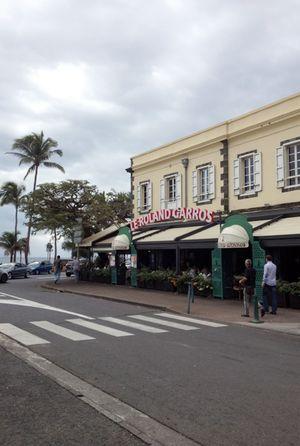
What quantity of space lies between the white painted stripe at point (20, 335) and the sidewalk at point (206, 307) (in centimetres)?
529

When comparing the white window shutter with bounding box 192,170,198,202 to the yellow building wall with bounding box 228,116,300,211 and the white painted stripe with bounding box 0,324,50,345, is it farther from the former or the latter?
the white painted stripe with bounding box 0,324,50,345

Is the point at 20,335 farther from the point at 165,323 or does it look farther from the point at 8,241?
the point at 8,241

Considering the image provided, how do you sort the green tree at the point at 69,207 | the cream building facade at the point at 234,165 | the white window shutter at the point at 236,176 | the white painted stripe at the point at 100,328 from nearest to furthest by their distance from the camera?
the white painted stripe at the point at 100,328 → the cream building facade at the point at 234,165 → the white window shutter at the point at 236,176 → the green tree at the point at 69,207

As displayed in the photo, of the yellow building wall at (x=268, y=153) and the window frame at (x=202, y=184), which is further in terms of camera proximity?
the window frame at (x=202, y=184)

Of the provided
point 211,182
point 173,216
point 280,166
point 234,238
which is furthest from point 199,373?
point 173,216

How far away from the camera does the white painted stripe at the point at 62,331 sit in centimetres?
1060

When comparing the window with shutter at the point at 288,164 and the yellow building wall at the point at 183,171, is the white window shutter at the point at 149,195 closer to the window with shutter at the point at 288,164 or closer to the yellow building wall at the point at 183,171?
the yellow building wall at the point at 183,171

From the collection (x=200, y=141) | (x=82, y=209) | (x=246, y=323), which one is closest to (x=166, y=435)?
(x=246, y=323)

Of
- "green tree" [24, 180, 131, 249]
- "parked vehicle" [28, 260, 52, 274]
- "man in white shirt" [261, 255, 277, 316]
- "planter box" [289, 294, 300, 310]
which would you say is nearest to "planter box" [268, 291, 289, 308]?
"planter box" [289, 294, 300, 310]

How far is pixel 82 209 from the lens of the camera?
3177 centimetres

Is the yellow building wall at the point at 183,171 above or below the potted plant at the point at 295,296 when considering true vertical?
above

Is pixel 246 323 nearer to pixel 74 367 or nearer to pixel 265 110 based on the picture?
pixel 74 367

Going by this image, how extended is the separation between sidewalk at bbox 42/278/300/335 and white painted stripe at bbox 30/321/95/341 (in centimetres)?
434

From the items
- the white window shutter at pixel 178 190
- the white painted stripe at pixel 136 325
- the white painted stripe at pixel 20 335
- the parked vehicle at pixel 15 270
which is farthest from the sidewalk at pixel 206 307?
the parked vehicle at pixel 15 270
